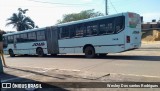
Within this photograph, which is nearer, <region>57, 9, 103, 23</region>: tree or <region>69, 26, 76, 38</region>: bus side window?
<region>69, 26, 76, 38</region>: bus side window

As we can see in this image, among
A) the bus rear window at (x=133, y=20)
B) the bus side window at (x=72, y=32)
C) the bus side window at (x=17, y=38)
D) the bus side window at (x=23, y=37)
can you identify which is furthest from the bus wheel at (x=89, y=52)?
the bus side window at (x=17, y=38)

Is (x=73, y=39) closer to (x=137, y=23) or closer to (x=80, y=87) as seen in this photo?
(x=137, y=23)

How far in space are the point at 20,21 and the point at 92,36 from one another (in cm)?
4935

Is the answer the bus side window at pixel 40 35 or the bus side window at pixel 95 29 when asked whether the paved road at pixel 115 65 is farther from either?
the bus side window at pixel 40 35

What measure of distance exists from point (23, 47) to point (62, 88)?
19.8m

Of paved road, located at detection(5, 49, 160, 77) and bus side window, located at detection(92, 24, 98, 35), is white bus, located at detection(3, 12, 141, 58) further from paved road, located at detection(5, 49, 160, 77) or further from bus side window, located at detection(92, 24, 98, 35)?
paved road, located at detection(5, 49, 160, 77)

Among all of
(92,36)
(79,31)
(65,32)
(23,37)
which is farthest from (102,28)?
(23,37)

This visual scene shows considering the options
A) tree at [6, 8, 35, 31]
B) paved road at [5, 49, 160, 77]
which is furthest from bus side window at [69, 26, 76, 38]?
tree at [6, 8, 35, 31]

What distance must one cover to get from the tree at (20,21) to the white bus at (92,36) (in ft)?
135

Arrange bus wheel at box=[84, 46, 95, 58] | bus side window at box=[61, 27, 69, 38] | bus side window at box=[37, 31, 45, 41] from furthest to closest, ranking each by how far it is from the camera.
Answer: bus side window at box=[37, 31, 45, 41], bus side window at box=[61, 27, 69, 38], bus wheel at box=[84, 46, 95, 58]

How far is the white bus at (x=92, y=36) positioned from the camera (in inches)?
674

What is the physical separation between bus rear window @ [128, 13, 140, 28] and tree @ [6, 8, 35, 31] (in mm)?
50567

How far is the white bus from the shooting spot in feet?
56.2

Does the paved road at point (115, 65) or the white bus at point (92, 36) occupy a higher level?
the white bus at point (92, 36)
